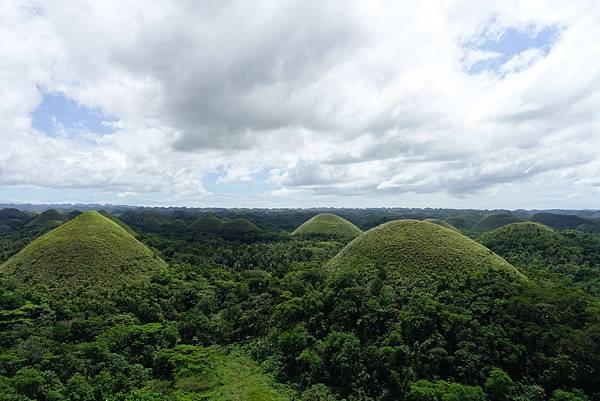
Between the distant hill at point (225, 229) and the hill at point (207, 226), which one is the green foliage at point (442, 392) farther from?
the hill at point (207, 226)

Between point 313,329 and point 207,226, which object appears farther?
point 207,226

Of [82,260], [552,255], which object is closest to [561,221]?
[552,255]

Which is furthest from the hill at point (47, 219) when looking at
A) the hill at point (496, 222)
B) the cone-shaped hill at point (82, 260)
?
the hill at point (496, 222)

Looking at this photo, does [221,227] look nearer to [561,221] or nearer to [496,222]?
[496,222]

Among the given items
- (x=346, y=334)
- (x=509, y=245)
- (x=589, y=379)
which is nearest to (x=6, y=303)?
(x=346, y=334)

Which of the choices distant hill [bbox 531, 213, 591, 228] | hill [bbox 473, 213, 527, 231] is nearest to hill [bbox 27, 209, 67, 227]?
hill [bbox 473, 213, 527, 231]

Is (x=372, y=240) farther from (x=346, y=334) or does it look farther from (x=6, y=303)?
(x=6, y=303)

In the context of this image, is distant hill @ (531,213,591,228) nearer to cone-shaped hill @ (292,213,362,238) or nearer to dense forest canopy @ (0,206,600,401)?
cone-shaped hill @ (292,213,362,238)
